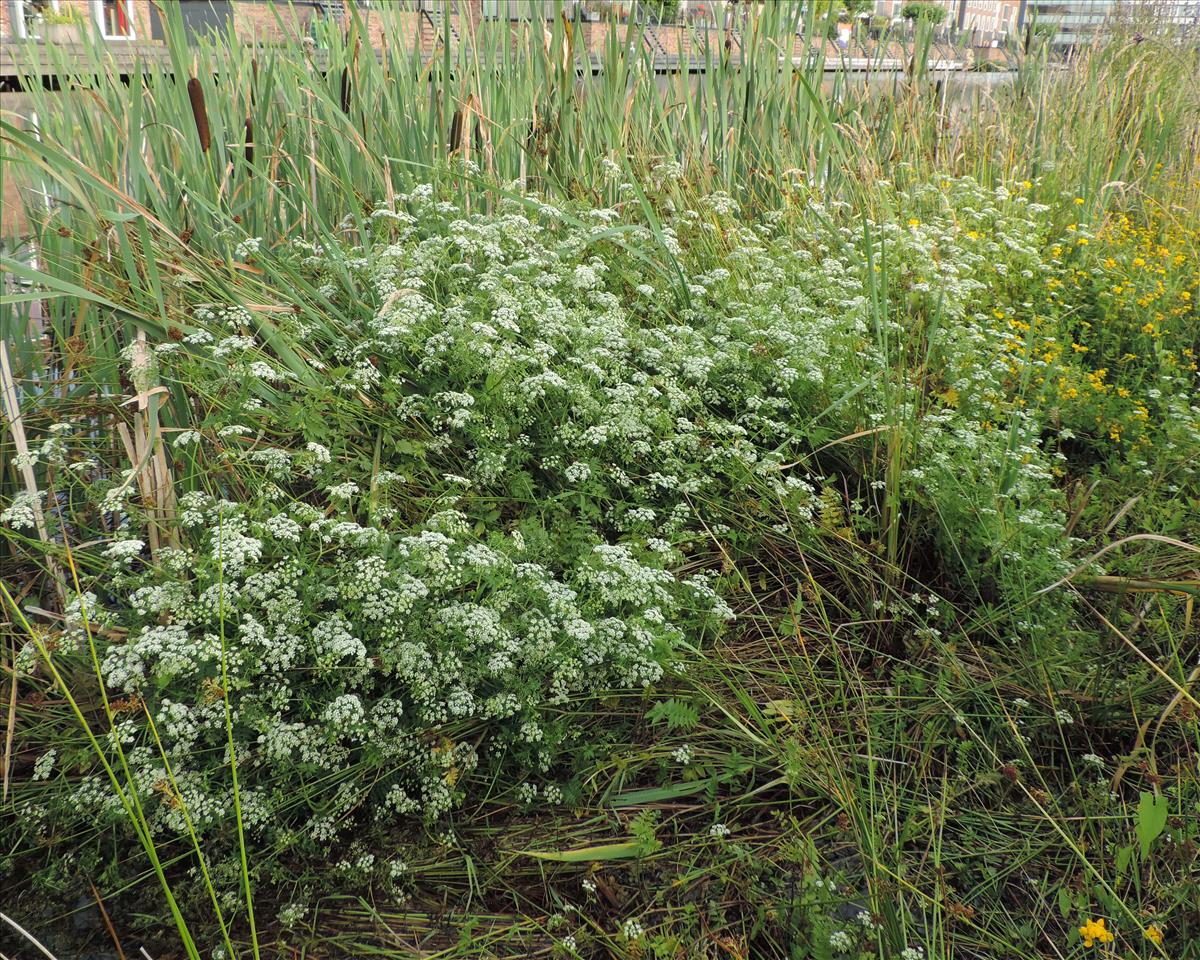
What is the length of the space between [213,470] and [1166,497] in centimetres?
266

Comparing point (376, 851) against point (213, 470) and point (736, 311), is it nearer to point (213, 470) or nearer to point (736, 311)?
point (213, 470)

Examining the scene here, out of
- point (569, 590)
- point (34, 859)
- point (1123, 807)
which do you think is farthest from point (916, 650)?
point (34, 859)

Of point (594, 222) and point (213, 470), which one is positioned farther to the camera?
point (594, 222)

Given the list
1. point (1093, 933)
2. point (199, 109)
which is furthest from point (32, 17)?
point (1093, 933)

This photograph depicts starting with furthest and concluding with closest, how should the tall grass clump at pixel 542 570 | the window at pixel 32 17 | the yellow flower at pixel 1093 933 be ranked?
1. the window at pixel 32 17
2. the tall grass clump at pixel 542 570
3. the yellow flower at pixel 1093 933

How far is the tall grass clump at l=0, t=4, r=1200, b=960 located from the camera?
1.65 m

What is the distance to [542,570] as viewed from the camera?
1.91 metres

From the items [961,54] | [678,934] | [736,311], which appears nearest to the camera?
[678,934]

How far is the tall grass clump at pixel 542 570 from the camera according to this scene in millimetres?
1654

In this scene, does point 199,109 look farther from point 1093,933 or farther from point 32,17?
point 32,17

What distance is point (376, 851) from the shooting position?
1.79 metres

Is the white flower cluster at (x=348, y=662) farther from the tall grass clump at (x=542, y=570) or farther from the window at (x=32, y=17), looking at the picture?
the window at (x=32, y=17)

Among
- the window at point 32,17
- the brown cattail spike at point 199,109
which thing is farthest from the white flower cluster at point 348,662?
the window at point 32,17

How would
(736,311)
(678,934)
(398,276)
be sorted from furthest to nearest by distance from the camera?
(736,311) < (398,276) < (678,934)
